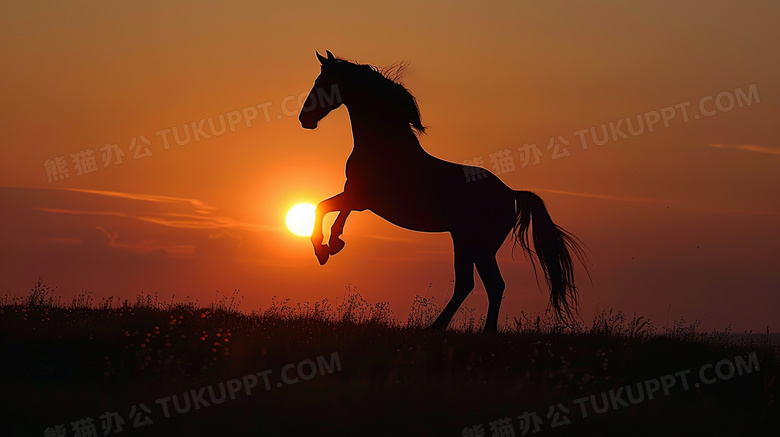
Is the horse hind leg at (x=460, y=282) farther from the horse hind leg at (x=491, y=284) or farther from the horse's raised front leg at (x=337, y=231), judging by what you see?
the horse's raised front leg at (x=337, y=231)

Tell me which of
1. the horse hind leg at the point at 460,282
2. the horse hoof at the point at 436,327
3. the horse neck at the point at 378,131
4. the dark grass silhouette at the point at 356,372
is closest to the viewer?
the dark grass silhouette at the point at 356,372

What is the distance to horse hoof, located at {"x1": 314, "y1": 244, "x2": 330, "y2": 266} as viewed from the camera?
11.0m

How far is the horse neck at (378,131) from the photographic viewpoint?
11.1 m

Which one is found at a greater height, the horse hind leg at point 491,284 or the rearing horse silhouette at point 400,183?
the rearing horse silhouette at point 400,183

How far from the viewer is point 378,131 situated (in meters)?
11.1

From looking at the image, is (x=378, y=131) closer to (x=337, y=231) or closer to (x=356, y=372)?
(x=337, y=231)

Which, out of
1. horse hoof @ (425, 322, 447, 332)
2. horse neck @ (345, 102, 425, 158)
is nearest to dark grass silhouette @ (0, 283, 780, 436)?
horse hoof @ (425, 322, 447, 332)

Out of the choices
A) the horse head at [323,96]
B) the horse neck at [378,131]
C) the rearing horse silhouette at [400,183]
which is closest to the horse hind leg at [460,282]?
the rearing horse silhouette at [400,183]

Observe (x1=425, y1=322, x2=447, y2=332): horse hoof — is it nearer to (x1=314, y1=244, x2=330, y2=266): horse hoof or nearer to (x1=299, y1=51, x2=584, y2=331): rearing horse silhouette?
(x1=299, y1=51, x2=584, y2=331): rearing horse silhouette

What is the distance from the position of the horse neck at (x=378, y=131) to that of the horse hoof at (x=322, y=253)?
4.80 ft

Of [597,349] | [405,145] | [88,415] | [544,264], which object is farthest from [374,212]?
[88,415]

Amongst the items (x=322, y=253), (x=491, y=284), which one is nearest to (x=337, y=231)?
(x=322, y=253)

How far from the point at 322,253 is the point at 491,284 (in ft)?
7.98

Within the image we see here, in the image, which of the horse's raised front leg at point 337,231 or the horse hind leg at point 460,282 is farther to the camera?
the horse hind leg at point 460,282
